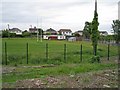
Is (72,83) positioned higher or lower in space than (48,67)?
higher

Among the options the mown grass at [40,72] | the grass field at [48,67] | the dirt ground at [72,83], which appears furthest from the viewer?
the grass field at [48,67]

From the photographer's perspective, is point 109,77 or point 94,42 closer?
point 109,77

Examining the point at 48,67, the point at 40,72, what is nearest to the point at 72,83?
the point at 40,72

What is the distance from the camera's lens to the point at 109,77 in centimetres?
927

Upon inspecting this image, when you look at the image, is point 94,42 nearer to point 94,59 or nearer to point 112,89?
point 94,59

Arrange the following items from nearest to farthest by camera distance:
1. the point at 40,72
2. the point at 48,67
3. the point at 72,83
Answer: the point at 72,83 → the point at 40,72 → the point at 48,67

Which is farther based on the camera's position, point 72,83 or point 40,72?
point 40,72

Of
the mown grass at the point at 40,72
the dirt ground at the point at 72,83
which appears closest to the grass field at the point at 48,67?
the mown grass at the point at 40,72

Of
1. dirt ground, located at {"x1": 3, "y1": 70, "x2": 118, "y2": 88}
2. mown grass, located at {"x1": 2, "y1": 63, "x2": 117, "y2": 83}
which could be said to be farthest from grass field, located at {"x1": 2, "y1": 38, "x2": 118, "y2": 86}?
dirt ground, located at {"x1": 3, "y1": 70, "x2": 118, "y2": 88}

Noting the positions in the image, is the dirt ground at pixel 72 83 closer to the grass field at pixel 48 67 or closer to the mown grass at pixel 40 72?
the grass field at pixel 48 67

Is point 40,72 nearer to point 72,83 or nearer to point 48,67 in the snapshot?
point 48,67

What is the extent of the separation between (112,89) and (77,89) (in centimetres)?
112

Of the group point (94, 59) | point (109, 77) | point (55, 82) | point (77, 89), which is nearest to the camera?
point (77, 89)

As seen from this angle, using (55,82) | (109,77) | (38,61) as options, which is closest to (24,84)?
(55,82)
